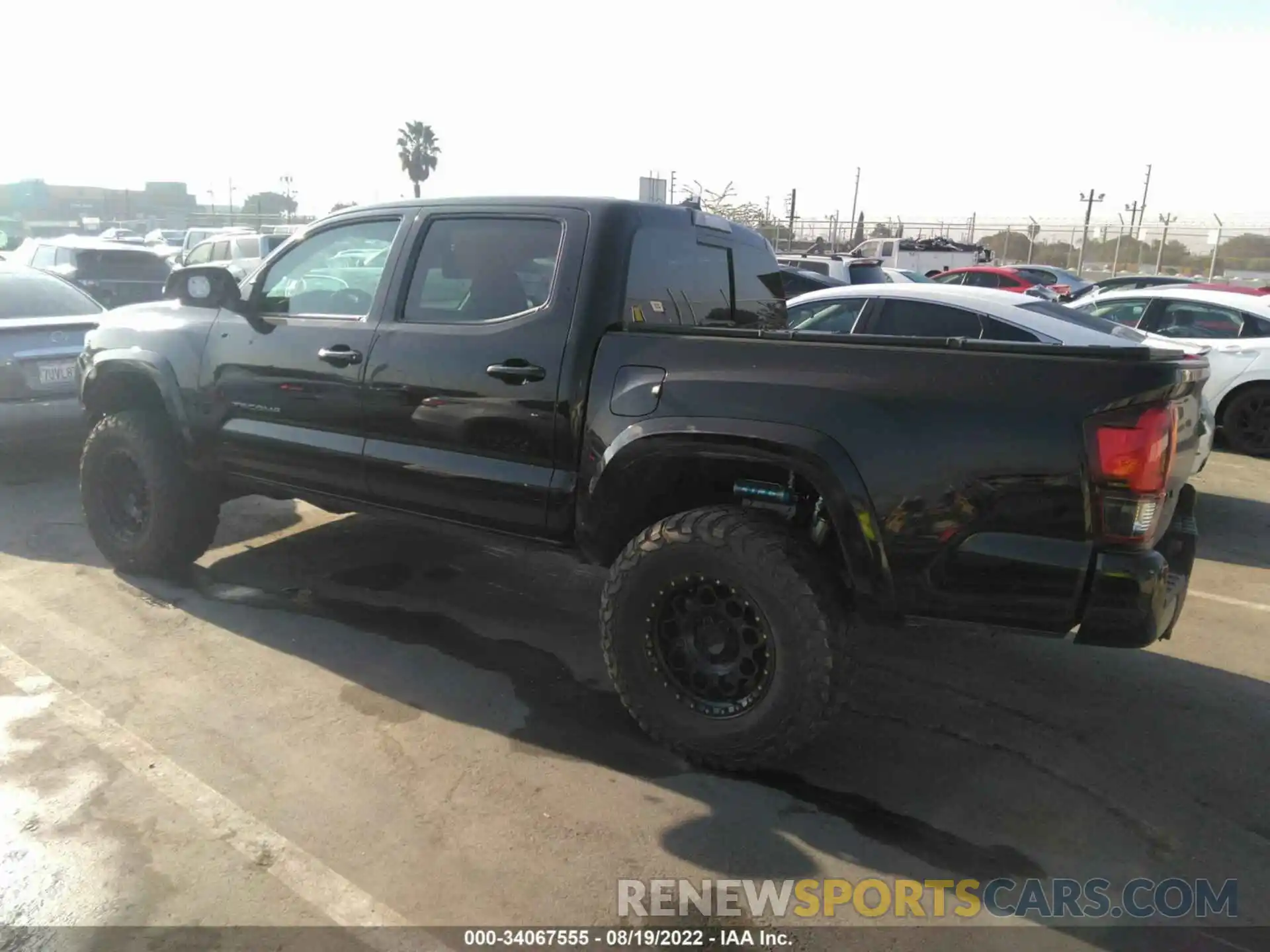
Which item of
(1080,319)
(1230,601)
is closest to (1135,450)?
(1230,601)

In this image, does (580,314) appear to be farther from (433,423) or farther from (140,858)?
(140,858)

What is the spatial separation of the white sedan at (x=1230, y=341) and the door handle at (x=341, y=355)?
7806 millimetres

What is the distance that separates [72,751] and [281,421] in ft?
5.55

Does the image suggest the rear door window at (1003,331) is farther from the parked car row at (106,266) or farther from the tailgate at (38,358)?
the parked car row at (106,266)

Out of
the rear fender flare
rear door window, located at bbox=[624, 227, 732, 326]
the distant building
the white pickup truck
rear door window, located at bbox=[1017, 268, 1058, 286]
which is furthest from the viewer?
the distant building

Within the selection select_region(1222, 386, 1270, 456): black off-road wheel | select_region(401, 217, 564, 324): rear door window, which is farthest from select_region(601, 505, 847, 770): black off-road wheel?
select_region(1222, 386, 1270, 456): black off-road wheel

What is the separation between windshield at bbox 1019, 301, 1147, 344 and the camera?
675 cm

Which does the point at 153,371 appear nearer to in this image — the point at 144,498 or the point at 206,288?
the point at 206,288

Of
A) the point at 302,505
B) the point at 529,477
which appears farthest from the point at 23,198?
the point at 529,477

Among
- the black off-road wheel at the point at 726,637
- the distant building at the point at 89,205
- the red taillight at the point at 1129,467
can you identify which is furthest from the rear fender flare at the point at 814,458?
the distant building at the point at 89,205

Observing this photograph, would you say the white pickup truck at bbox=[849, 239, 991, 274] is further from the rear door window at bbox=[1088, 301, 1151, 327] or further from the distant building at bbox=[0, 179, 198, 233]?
the distant building at bbox=[0, 179, 198, 233]

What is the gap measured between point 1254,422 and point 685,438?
8.45m

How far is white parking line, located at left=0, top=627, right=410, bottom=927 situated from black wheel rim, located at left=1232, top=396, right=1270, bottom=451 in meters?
9.57

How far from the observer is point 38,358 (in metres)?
6.68
